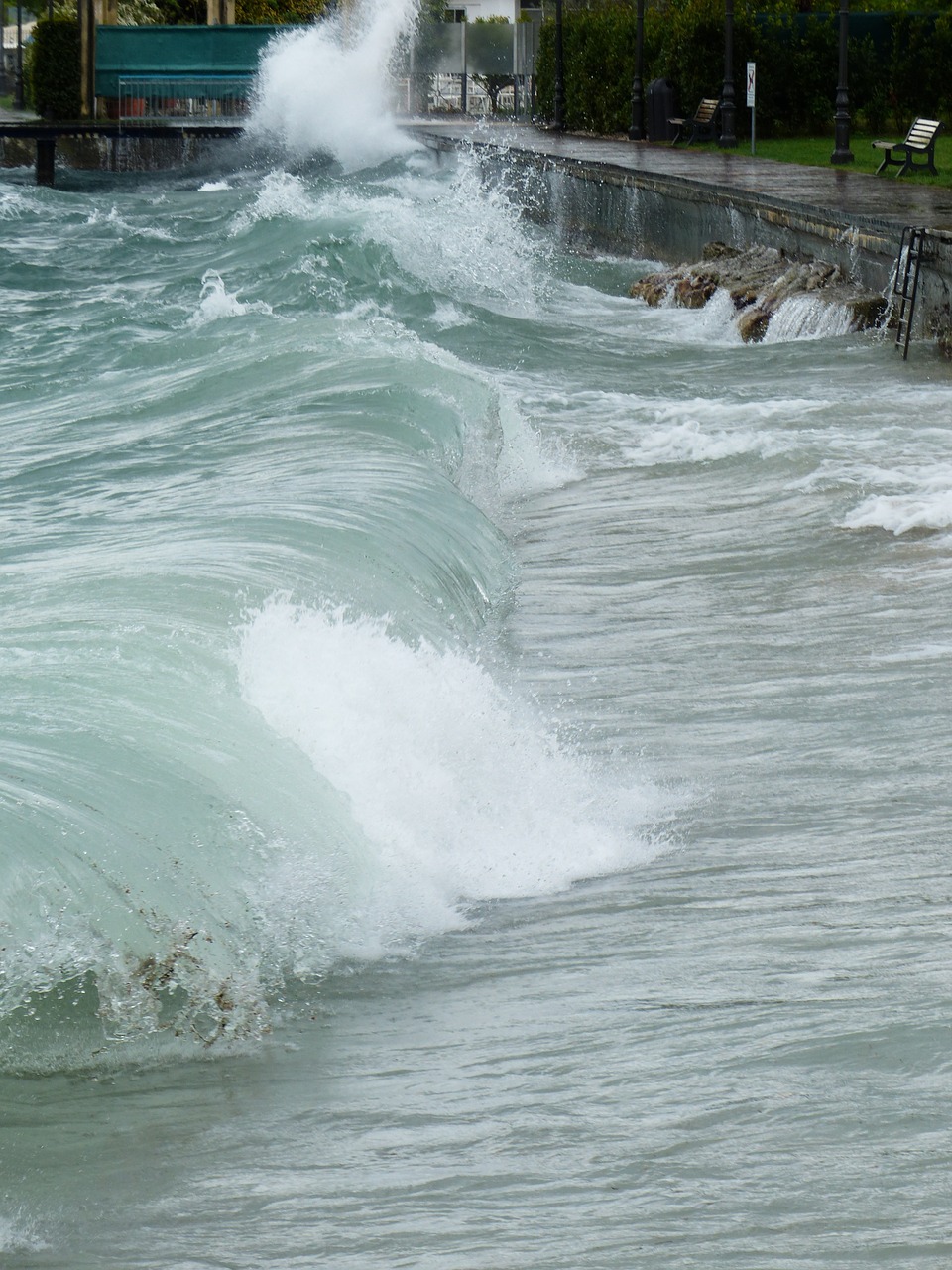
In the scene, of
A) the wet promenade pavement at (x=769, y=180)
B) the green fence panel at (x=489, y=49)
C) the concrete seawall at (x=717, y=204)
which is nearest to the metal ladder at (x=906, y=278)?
the concrete seawall at (x=717, y=204)

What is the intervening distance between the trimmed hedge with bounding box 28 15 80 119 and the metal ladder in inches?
972

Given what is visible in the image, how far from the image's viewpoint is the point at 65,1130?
3.41 metres

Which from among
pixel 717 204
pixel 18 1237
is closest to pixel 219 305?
pixel 717 204

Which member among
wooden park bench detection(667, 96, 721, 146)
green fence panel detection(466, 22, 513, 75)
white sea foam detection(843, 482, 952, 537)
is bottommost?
white sea foam detection(843, 482, 952, 537)

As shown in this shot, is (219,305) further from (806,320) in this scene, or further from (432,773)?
(432,773)

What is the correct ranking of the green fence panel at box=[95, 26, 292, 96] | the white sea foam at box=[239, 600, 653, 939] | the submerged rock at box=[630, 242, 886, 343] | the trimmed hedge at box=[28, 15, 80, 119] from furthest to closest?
the green fence panel at box=[95, 26, 292, 96] < the trimmed hedge at box=[28, 15, 80, 119] < the submerged rock at box=[630, 242, 886, 343] < the white sea foam at box=[239, 600, 653, 939]

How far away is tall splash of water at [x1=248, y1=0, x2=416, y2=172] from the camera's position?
105 feet

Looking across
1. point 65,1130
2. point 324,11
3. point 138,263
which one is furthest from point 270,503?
point 324,11

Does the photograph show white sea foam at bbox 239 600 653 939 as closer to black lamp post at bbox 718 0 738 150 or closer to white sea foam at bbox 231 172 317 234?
white sea foam at bbox 231 172 317 234

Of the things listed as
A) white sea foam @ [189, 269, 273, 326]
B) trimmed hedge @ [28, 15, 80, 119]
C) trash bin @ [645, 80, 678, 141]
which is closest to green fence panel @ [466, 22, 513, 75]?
trimmed hedge @ [28, 15, 80, 119]

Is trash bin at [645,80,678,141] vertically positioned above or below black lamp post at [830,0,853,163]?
above

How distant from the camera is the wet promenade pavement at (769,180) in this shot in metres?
14.9

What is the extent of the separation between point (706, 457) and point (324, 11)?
34.0m

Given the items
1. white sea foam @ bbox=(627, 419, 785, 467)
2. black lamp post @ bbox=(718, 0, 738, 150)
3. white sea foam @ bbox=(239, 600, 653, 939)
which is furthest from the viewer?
black lamp post @ bbox=(718, 0, 738, 150)
